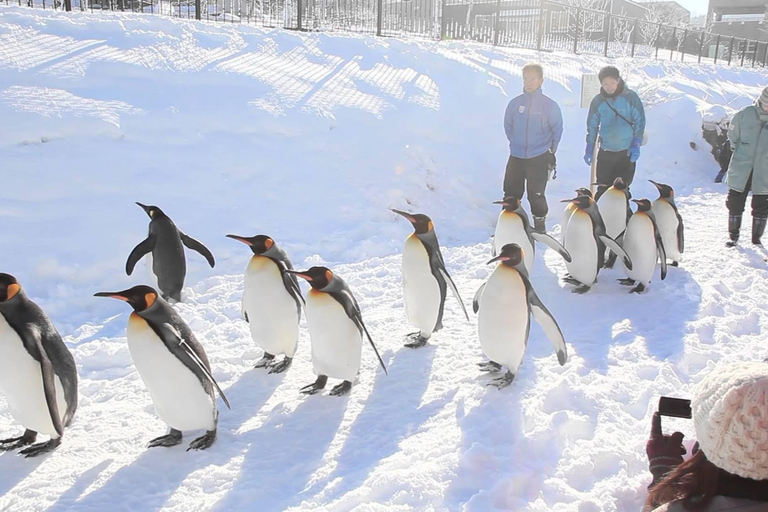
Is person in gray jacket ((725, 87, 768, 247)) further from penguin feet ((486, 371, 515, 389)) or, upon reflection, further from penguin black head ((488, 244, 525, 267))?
penguin feet ((486, 371, 515, 389))

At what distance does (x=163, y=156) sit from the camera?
5.47 m

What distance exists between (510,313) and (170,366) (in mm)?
1661

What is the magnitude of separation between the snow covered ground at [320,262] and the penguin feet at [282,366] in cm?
4

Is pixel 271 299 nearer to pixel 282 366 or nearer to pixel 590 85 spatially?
pixel 282 366

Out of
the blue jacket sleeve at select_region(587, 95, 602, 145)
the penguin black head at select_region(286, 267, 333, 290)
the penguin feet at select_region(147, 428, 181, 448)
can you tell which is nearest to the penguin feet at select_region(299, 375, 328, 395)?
the penguin black head at select_region(286, 267, 333, 290)

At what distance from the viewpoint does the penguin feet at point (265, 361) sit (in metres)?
3.21

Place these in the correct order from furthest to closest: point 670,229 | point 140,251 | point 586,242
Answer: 1. point 670,229
2. point 586,242
3. point 140,251

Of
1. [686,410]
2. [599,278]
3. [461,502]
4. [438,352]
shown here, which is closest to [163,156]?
[438,352]

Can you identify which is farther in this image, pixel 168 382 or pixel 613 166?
pixel 613 166

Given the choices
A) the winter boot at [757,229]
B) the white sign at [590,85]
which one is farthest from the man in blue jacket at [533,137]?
the winter boot at [757,229]

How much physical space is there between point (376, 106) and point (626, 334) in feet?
16.4

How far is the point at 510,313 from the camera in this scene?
9.46 feet

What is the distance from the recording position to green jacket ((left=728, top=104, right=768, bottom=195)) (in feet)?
15.8

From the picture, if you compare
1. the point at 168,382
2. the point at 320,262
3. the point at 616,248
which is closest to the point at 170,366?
the point at 168,382
